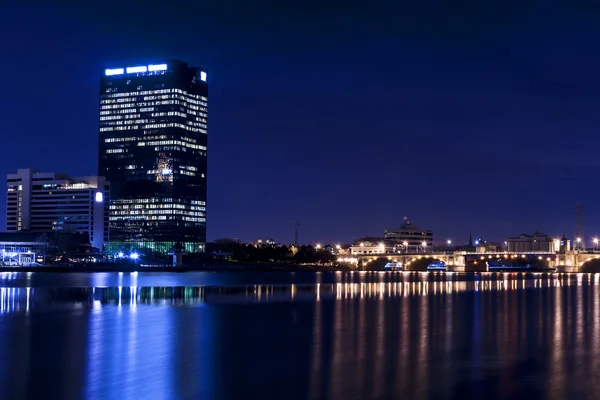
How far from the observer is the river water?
23641 millimetres

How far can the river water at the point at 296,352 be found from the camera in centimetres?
2364

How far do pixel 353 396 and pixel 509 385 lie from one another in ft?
18.0

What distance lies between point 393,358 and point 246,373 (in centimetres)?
639

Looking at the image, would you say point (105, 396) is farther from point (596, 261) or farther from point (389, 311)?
point (596, 261)

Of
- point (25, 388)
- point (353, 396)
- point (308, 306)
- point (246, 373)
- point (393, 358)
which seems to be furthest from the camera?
point (308, 306)

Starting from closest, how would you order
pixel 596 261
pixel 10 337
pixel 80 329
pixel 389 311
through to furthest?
pixel 10 337, pixel 80 329, pixel 389 311, pixel 596 261

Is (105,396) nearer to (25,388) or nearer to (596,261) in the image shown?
(25,388)

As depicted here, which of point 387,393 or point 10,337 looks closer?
point 387,393

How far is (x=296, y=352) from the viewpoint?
104 feet

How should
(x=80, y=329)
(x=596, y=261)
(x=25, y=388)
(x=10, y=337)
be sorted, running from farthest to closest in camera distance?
(x=596, y=261) → (x=80, y=329) → (x=10, y=337) → (x=25, y=388)

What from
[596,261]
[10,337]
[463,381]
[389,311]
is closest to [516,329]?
[389,311]

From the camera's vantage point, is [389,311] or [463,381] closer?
[463,381]

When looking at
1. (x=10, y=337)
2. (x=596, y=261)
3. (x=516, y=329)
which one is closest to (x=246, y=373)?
(x=10, y=337)

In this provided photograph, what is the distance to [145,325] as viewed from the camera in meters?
41.5
